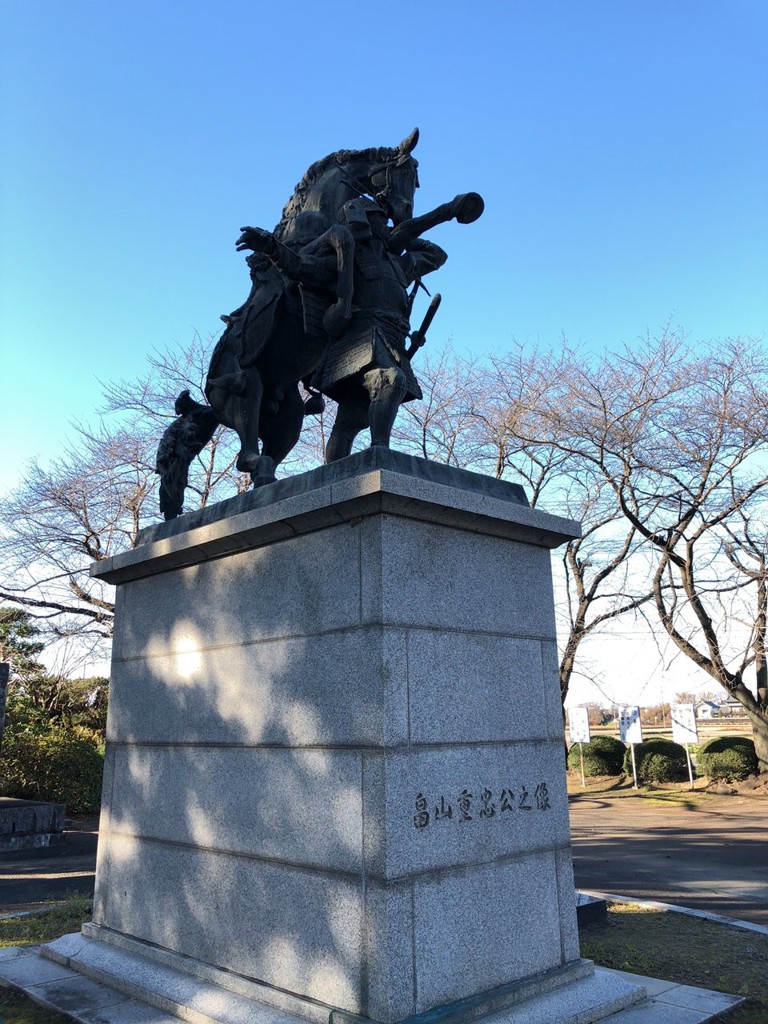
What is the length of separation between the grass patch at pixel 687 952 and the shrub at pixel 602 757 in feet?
64.2

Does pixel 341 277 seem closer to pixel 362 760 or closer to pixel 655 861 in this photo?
pixel 362 760

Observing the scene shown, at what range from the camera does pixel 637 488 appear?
21.1 m

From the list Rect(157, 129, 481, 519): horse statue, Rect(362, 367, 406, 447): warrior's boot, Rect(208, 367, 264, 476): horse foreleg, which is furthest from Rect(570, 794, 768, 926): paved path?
Rect(157, 129, 481, 519): horse statue

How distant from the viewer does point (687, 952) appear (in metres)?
6.20

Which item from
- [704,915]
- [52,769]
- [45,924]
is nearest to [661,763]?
[52,769]

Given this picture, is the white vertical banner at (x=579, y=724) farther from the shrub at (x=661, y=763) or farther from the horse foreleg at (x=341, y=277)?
the horse foreleg at (x=341, y=277)

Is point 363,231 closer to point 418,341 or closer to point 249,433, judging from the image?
point 418,341

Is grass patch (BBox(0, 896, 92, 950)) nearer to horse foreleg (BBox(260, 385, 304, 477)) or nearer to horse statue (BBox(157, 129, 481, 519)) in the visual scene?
horse statue (BBox(157, 129, 481, 519))

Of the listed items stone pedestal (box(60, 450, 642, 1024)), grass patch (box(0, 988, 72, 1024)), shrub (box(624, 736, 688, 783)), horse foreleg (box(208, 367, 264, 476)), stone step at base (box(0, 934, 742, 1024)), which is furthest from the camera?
shrub (box(624, 736, 688, 783))

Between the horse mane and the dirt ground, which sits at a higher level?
the horse mane

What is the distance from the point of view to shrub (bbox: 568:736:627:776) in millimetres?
26391

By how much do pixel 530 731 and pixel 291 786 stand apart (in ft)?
4.99

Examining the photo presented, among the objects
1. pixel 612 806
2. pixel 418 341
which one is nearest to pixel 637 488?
pixel 612 806

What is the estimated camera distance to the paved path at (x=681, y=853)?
9.48 meters
